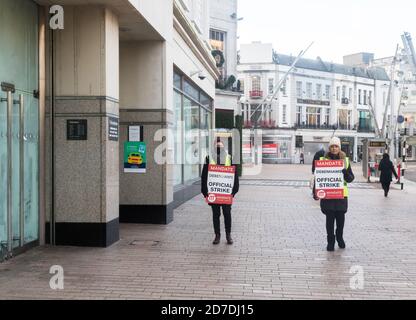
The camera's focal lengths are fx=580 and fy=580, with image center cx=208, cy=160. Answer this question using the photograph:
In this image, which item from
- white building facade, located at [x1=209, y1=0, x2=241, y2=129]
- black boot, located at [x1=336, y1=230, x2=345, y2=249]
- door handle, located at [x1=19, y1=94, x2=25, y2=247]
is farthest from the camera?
white building facade, located at [x1=209, y1=0, x2=241, y2=129]

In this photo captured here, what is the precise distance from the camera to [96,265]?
7867 mm

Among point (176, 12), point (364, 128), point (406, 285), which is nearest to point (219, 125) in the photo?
point (176, 12)

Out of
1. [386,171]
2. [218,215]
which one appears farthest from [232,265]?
[386,171]

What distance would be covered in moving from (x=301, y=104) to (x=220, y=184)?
66.5 meters

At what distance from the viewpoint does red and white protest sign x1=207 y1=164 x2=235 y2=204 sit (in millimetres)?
9719

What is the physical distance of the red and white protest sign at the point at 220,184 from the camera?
9719mm

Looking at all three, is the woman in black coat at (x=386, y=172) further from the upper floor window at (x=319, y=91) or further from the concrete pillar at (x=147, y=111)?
the upper floor window at (x=319, y=91)

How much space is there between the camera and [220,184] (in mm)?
9789

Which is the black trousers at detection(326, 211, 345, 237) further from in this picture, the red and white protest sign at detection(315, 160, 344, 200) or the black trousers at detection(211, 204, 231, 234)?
the black trousers at detection(211, 204, 231, 234)

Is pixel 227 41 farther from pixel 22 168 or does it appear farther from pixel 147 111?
pixel 22 168

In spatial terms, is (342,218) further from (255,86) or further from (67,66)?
(255,86)

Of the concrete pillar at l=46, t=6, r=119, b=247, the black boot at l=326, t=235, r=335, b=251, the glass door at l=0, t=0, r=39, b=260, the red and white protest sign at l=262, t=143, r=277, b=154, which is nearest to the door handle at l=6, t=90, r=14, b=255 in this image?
the glass door at l=0, t=0, r=39, b=260

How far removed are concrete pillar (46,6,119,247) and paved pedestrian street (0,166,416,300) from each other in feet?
1.59

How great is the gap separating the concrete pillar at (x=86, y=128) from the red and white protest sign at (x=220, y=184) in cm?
172
